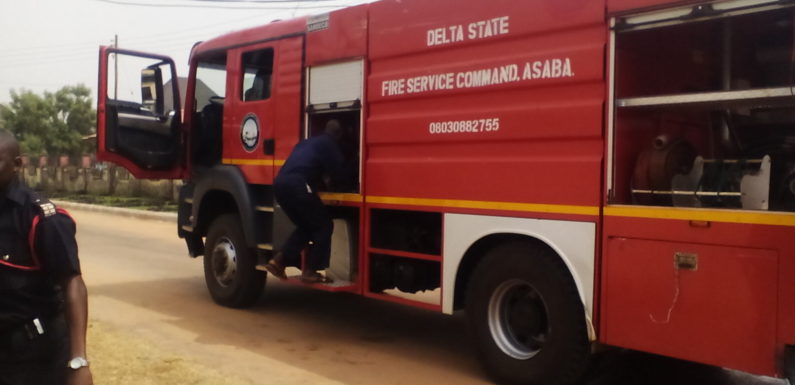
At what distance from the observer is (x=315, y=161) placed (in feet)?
20.6

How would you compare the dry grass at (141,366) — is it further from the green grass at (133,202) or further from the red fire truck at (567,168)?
the green grass at (133,202)

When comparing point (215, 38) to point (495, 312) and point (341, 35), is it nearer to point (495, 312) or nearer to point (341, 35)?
point (341, 35)

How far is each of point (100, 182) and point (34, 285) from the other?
2754cm

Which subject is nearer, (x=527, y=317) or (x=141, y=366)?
(x=527, y=317)

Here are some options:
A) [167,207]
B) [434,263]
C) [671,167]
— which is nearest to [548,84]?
[671,167]

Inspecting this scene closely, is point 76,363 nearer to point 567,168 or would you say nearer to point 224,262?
point 567,168

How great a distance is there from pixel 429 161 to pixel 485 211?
2.21ft

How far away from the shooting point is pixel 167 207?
67.9ft

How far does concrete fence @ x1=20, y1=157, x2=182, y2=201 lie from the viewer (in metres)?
23.9

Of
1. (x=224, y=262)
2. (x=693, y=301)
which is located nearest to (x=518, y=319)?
(x=693, y=301)

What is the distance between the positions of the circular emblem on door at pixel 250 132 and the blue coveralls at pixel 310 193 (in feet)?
A: 3.48

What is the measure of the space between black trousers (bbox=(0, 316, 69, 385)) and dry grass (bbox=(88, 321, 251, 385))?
2190 millimetres

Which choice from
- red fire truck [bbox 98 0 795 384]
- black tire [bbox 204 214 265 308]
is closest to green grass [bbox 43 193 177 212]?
black tire [bbox 204 214 265 308]

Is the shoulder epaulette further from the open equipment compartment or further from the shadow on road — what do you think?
the open equipment compartment
